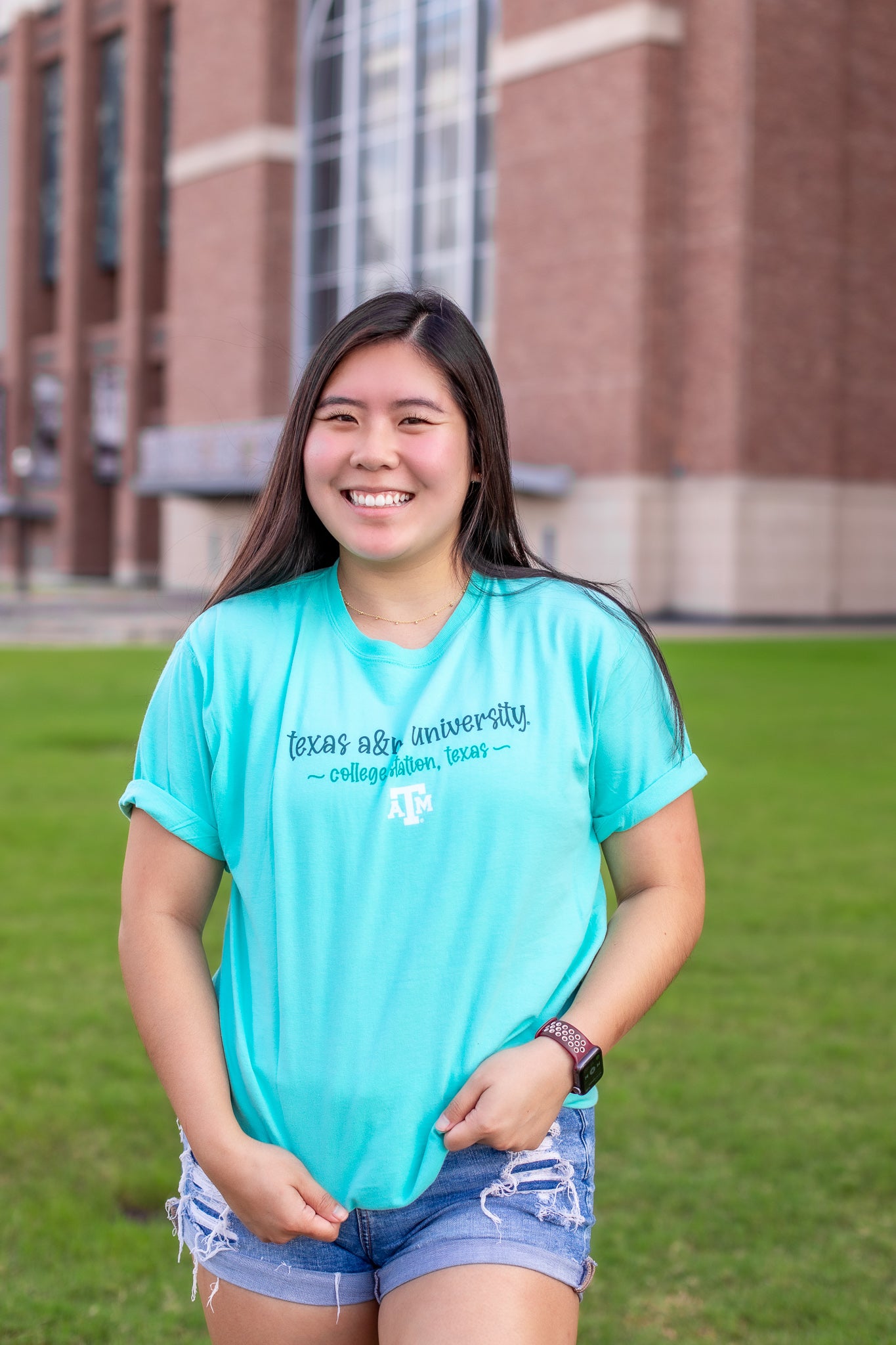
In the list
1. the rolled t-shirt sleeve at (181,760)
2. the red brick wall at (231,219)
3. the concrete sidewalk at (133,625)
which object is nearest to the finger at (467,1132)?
the rolled t-shirt sleeve at (181,760)

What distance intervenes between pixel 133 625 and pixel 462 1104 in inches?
1195

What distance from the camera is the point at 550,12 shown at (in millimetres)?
36938

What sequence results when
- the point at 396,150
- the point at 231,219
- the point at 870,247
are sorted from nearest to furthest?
1. the point at 870,247
2. the point at 396,150
3. the point at 231,219

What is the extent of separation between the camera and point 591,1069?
178 centimetres

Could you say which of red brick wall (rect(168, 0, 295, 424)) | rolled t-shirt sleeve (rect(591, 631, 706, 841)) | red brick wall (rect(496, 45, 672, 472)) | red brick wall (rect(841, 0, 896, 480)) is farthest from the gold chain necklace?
red brick wall (rect(168, 0, 295, 424))

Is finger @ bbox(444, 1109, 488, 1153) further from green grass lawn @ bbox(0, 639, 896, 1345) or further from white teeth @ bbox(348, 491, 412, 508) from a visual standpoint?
green grass lawn @ bbox(0, 639, 896, 1345)

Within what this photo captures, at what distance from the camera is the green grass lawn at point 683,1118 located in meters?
3.47

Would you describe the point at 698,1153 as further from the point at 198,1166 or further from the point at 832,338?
the point at 832,338

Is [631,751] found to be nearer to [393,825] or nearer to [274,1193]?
[393,825]

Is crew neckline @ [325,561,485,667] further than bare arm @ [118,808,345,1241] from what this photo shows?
Yes

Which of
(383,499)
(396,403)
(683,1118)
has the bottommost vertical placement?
(683,1118)

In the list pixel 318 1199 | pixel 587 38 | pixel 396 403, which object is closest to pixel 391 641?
pixel 396 403

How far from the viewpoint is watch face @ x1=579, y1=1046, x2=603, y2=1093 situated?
5.80ft

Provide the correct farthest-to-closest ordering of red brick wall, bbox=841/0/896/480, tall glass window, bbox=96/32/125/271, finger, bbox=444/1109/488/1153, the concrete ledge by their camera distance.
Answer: tall glass window, bbox=96/32/125/271
red brick wall, bbox=841/0/896/480
the concrete ledge
finger, bbox=444/1109/488/1153
